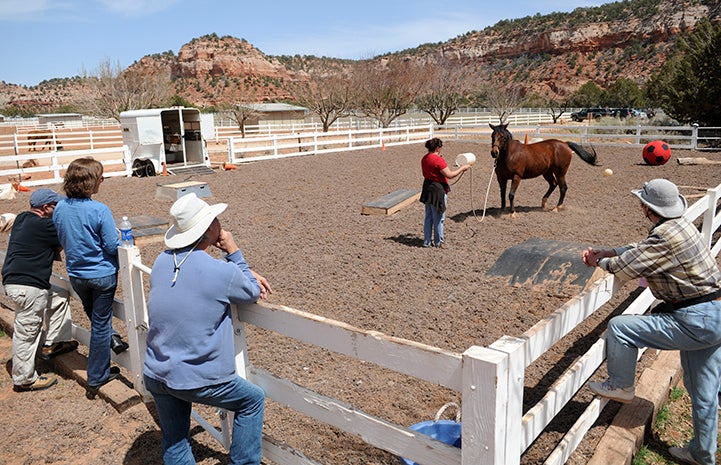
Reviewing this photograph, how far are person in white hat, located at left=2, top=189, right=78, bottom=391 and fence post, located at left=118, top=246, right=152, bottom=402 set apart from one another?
0.77 metres

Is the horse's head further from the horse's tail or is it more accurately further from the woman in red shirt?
the woman in red shirt

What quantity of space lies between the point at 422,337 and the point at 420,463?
9.08 ft

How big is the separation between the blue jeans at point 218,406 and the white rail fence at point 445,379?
→ 0.26m

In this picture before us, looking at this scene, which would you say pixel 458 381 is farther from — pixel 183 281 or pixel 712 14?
pixel 712 14

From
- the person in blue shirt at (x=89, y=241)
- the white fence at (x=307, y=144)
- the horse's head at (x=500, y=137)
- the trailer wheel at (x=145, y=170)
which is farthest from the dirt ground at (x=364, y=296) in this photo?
the white fence at (x=307, y=144)

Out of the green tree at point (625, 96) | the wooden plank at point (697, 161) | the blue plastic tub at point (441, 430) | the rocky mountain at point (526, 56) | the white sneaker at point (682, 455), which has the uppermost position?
the rocky mountain at point (526, 56)

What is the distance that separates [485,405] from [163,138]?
18.9 metres

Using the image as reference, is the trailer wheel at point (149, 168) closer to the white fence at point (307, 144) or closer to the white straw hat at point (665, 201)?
the white fence at point (307, 144)

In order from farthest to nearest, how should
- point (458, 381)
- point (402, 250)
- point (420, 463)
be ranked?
point (402, 250) < point (420, 463) < point (458, 381)

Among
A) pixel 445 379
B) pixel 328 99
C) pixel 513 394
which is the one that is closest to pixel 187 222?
pixel 445 379

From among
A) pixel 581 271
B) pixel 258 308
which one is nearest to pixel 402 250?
pixel 581 271

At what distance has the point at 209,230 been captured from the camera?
8.49ft

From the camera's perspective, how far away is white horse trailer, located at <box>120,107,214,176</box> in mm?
17734

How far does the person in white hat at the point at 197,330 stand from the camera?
238 centimetres
